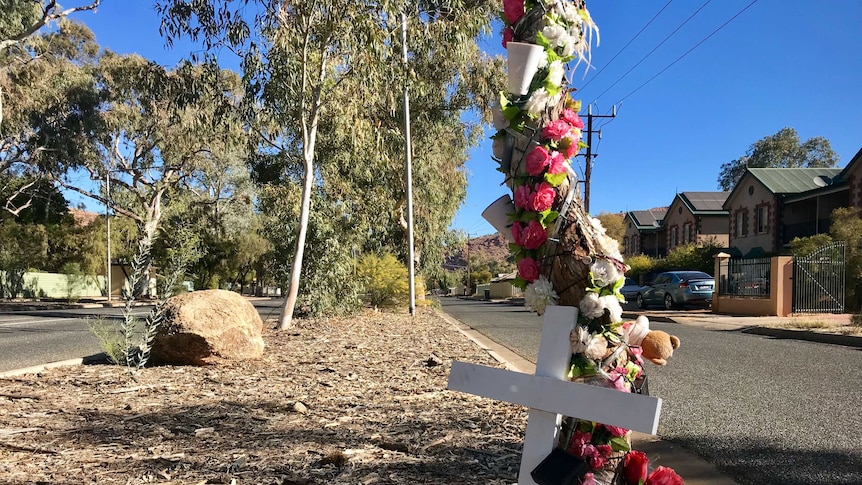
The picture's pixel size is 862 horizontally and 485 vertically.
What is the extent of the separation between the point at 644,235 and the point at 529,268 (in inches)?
1836

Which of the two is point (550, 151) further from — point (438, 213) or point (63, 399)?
point (438, 213)

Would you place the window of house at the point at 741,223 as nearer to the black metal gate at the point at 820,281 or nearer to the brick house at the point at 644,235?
the brick house at the point at 644,235

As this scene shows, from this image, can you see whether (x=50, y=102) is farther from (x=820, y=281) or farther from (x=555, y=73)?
(x=820, y=281)

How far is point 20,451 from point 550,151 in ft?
11.1

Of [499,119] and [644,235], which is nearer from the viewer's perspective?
[499,119]

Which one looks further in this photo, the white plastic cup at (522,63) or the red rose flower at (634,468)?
the white plastic cup at (522,63)

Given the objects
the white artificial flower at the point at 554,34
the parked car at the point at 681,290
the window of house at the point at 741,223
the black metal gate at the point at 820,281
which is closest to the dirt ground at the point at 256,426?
the white artificial flower at the point at 554,34

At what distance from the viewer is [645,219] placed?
4697 cm

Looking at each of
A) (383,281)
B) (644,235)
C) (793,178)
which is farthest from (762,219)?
(383,281)

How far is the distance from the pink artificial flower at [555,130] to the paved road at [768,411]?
8.28ft

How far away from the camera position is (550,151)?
2121mm

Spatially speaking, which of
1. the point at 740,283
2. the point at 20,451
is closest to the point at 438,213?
the point at 740,283

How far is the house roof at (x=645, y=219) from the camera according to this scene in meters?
45.6

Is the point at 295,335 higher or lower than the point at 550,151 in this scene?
lower
